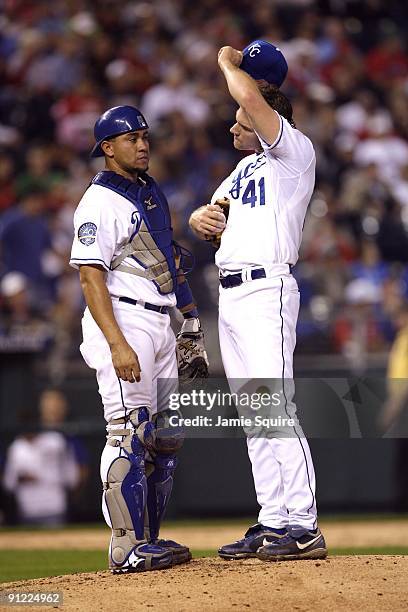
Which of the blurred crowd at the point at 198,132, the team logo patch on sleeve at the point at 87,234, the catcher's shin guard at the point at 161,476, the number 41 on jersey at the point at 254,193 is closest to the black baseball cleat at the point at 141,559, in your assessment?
the catcher's shin guard at the point at 161,476

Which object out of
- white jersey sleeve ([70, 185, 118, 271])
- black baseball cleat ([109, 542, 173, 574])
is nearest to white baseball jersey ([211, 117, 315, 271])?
white jersey sleeve ([70, 185, 118, 271])

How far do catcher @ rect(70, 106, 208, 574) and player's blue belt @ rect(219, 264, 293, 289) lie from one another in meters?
0.24

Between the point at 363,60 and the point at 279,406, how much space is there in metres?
10.2

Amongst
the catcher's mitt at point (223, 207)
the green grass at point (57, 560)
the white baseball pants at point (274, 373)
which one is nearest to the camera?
the white baseball pants at point (274, 373)

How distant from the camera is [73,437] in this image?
32.6 feet

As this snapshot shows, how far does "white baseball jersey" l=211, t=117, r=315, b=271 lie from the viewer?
16.1 ft

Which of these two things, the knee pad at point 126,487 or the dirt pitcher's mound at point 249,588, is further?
the knee pad at point 126,487

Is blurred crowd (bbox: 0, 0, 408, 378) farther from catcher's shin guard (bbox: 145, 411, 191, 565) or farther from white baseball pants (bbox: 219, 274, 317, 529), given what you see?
white baseball pants (bbox: 219, 274, 317, 529)

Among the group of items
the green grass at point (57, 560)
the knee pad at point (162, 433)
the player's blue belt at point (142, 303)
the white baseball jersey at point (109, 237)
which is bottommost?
the green grass at point (57, 560)

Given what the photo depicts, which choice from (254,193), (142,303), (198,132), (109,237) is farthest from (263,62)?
(198,132)

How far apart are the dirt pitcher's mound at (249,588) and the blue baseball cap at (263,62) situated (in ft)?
6.98

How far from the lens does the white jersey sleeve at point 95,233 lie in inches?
190

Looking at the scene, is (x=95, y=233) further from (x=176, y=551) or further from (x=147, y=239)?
(x=176, y=551)

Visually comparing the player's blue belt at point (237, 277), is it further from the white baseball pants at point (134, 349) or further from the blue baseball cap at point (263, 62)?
the blue baseball cap at point (263, 62)
